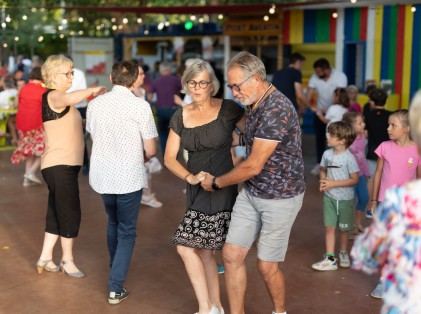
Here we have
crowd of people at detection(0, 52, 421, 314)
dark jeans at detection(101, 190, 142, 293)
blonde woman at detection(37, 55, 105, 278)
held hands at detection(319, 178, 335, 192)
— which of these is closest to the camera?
crowd of people at detection(0, 52, 421, 314)

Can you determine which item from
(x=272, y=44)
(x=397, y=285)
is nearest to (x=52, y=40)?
(x=272, y=44)

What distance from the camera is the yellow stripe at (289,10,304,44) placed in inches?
542

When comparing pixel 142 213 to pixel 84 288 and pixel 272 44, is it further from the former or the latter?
pixel 272 44

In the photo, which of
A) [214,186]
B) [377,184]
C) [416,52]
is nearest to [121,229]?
[214,186]

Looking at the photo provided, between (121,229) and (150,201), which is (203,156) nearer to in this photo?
(121,229)

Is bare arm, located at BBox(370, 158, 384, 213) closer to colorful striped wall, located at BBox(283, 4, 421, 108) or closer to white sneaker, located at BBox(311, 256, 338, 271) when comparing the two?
white sneaker, located at BBox(311, 256, 338, 271)

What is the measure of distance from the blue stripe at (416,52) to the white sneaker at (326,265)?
677 centimetres

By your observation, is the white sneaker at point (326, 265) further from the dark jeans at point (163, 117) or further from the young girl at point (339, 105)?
the dark jeans at point (163, 117)

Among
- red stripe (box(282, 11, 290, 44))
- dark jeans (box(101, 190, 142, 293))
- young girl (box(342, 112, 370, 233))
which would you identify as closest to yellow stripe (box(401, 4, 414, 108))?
red stripe (box(282, 11, 290, 44))

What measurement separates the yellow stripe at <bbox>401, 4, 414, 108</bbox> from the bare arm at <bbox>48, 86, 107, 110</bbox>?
793cm

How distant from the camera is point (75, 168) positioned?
5.38 m

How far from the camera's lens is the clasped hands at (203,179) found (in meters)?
4.20

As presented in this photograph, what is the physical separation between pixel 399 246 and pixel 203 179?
179 cm

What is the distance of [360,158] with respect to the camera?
21.7 ft
